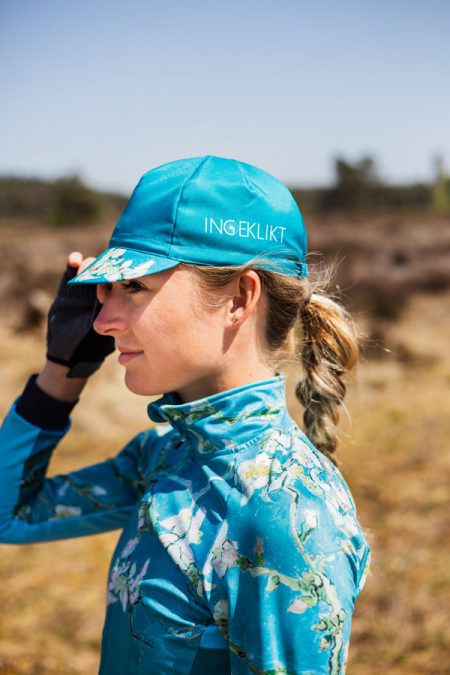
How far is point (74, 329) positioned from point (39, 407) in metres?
0.20

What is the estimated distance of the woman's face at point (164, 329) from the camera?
1134 millimetres

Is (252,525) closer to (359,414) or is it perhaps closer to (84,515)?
(84,515)

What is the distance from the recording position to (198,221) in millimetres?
1113

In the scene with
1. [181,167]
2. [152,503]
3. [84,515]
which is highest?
[181,167]

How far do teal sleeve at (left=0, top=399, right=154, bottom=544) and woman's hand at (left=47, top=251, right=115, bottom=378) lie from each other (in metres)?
0.16

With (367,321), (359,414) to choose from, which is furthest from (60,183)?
(359,414)

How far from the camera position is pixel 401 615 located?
3.11 m

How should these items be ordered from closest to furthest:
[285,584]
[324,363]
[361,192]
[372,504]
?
[285,584]
[324,363]
[372,504]
[361,192]

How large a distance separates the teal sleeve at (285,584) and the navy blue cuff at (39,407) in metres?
0.60

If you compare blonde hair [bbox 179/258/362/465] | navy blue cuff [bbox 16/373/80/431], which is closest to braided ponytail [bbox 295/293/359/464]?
blonde hair [bbox 179/258/362/465]

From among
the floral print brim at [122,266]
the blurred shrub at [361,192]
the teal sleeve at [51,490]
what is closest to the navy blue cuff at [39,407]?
the teal sleeve at [51,490]

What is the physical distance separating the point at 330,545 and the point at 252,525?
0.12 meters

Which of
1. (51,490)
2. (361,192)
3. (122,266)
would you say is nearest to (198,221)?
(122,266)

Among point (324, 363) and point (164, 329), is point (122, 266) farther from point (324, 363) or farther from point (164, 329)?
point (324, 363)
